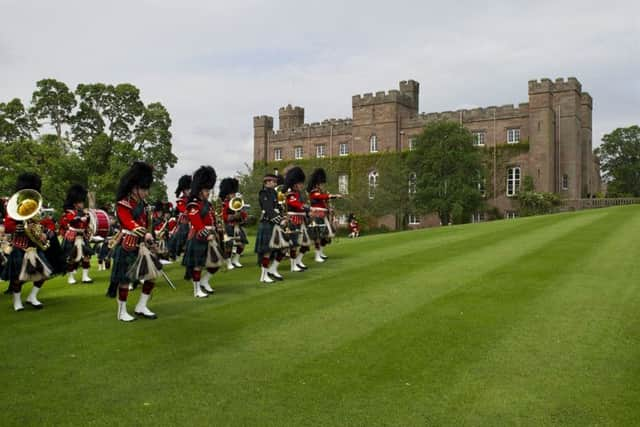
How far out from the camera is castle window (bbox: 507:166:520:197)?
58.6 metres

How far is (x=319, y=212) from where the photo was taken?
15781 mm

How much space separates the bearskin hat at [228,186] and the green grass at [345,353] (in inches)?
140

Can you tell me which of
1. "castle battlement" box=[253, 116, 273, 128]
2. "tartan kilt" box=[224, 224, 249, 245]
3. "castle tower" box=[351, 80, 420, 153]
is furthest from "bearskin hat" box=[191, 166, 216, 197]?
"castle battlement" box=[253, 116, 273, 128]

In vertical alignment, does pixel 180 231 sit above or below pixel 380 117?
below

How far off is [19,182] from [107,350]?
5311 mm

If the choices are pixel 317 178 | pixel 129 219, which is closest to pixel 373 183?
pixel 317 178

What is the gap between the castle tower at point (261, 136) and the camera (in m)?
76.7

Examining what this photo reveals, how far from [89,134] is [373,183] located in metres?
30.4

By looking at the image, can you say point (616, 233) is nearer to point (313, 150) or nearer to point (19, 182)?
point (19, 182)

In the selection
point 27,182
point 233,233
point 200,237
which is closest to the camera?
point 27,182

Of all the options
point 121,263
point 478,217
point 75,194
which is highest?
point 75,194

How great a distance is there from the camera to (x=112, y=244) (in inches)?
388

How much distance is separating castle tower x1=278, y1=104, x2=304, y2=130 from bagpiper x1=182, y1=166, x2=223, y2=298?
71.7m

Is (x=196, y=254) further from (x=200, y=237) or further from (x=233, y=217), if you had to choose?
(x=233, y=217)
